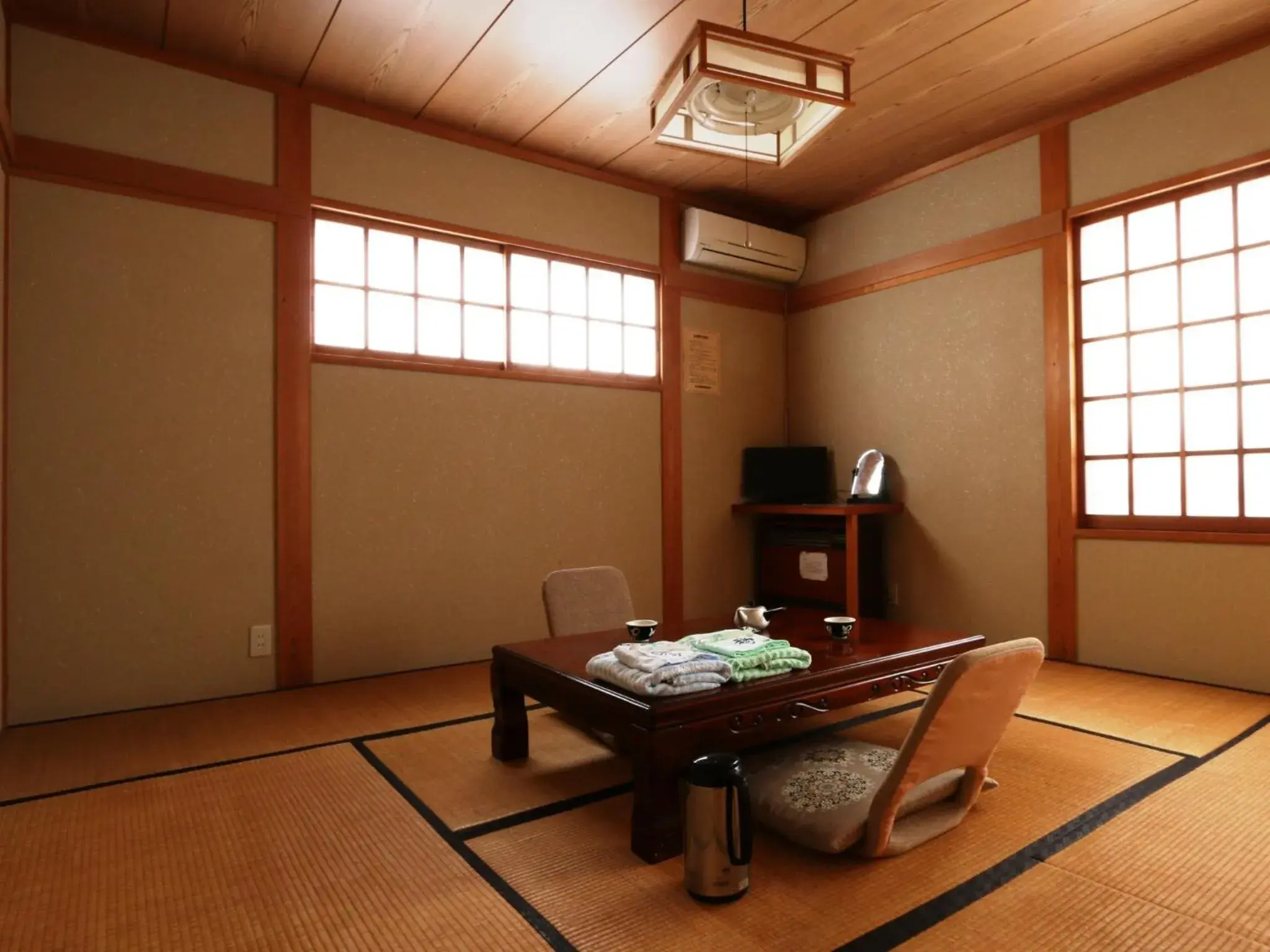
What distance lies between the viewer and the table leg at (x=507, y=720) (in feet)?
7.66

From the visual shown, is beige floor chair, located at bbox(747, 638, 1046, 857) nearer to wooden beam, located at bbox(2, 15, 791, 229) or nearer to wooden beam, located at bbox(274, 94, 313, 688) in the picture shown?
wooden beam, located at bbox(274, 94, 313, 688)

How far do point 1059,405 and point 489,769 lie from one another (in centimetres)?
315

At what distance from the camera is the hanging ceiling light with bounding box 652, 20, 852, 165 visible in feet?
5.98

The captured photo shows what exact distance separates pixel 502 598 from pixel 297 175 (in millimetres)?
2236

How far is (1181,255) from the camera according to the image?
11.0 feet

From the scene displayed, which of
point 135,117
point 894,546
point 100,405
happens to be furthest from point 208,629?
point 894,546

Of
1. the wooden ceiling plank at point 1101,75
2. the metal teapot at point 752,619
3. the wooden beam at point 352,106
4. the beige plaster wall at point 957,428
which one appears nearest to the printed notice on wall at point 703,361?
the beige plaster wall at point 957,428

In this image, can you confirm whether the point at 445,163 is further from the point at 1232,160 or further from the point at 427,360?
the point at 1232,160

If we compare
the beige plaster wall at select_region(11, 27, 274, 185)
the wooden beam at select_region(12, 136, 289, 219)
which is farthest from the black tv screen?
the beige plaster wall at select_region(11, 27, 274, 185)

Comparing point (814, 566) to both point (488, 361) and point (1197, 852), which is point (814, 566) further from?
point (1197, 852)

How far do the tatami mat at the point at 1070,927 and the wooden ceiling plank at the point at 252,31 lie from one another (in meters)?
3.40

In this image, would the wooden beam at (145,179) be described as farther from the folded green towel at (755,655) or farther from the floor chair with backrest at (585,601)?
the folded green towel at (755,655)

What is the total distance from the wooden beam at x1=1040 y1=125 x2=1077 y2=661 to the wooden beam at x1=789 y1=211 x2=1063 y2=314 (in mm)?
73

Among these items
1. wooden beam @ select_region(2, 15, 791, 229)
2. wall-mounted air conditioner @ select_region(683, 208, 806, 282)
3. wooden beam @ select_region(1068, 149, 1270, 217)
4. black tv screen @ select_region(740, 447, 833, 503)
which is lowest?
black tv screen @ select_region(740, 447, 833, 503)
